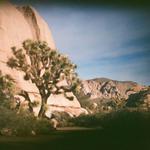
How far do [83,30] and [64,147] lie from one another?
1363 millimetres

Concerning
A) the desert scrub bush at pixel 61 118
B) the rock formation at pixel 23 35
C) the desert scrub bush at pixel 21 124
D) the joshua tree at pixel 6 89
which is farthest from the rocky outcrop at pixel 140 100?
the joshua tree at pixel 6 89

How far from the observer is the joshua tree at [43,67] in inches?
161

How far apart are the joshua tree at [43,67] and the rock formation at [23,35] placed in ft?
0.19

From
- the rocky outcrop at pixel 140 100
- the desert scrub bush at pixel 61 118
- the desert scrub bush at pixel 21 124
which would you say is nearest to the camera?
the desert scrub bush at pixel 21 124

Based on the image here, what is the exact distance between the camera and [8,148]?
13.0 feet

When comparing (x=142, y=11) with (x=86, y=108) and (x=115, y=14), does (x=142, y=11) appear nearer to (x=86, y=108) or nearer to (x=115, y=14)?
(x=115, y=14)

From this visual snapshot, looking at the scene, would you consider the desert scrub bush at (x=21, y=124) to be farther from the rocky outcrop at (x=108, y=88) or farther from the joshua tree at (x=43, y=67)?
the rocky outcrop at (x=108, y=88)

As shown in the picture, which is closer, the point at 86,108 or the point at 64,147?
the point at 64,147

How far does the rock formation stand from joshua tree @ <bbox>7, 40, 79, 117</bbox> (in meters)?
0.06

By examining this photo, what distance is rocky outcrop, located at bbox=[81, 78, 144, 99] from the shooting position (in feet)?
13.9

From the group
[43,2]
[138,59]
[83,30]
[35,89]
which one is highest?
[43,2]

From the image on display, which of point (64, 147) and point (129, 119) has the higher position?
point (129, 119)

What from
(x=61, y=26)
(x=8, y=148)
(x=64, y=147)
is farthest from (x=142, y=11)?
(x=8, y=148)

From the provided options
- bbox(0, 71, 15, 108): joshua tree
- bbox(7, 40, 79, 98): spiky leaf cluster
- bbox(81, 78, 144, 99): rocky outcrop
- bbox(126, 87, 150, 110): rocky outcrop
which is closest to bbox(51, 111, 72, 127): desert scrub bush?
bbox(7, 40, 79, 98): spiky leaf cluster
